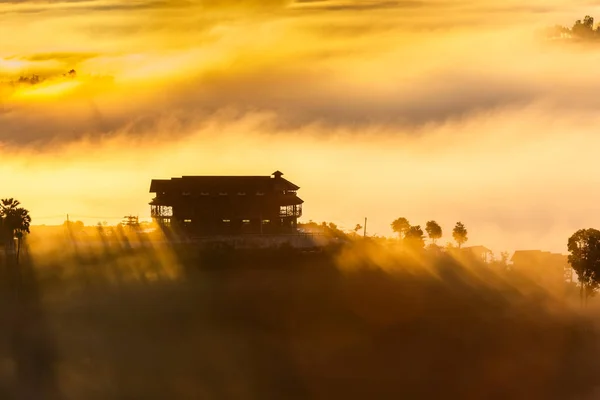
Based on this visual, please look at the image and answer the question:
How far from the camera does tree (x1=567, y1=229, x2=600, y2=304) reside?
117438 mm

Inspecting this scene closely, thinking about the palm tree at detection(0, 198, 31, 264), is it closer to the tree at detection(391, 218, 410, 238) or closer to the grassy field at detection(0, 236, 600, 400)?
the grassy field at detection(0, 236, 600, 400)

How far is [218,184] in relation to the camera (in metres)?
137

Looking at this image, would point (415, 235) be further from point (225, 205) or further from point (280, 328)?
point (280, 328)

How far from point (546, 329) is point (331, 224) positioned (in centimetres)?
5351

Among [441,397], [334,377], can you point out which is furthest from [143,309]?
[441,397]

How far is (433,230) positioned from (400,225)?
4353mm

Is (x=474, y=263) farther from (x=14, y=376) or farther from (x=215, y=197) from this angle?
(x=14, y=376)

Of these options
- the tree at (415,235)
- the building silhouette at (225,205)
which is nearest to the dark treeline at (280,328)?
the building silhouette at (225,205)

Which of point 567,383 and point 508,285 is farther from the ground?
point 508,285

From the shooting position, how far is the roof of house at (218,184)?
13712 cm

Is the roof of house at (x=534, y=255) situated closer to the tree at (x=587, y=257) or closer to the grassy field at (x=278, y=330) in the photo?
the grassy field at (x=278, y=330)

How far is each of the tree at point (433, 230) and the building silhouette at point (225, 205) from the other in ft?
87.0

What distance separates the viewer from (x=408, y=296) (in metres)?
111

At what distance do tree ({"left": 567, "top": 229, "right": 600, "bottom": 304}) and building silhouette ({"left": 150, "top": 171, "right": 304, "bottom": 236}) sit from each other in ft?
111
